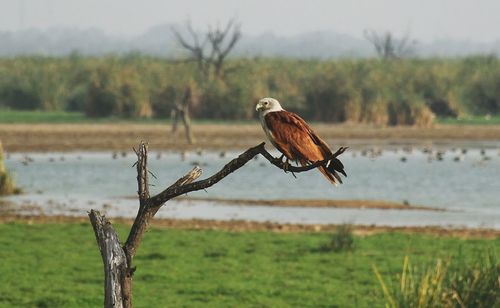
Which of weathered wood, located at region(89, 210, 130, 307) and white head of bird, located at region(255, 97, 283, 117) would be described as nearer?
weathered wood, located at region(89, 210, 130, 307)

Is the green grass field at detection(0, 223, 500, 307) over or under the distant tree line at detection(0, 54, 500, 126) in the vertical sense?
under

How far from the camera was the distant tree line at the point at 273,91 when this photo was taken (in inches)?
2472

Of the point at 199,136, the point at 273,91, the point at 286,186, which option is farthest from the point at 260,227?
the point at 273,91

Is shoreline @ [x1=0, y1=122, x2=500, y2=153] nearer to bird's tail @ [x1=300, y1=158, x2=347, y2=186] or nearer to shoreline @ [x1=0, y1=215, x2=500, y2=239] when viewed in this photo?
shoreline @ [x1=0, y1=215, x2=500, y2=239]

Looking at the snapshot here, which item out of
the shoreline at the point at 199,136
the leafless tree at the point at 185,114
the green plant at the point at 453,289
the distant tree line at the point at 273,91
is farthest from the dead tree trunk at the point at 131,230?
the distant tree line at the point at 273,91

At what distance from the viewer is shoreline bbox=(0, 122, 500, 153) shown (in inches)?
1996

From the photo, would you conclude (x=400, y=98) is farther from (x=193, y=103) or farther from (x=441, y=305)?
(x=441, y=305)

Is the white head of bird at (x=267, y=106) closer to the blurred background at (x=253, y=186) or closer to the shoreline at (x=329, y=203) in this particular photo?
the blurred background at (x=253, y=186)

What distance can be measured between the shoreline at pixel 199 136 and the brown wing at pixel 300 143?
4291cm

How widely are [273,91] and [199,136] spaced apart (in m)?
12.4

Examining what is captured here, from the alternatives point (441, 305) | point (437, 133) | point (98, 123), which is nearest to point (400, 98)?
point (437, 133)

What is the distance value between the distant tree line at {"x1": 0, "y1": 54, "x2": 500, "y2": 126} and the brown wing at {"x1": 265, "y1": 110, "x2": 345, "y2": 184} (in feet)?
172

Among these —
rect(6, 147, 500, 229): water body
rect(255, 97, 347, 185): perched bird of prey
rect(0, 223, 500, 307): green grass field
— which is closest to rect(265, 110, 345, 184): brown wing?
rect(255, 97, 347, 185): perched bird of prey

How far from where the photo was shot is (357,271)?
18.7 m
